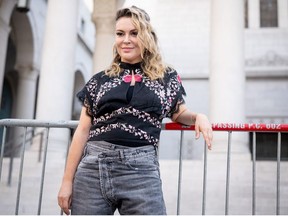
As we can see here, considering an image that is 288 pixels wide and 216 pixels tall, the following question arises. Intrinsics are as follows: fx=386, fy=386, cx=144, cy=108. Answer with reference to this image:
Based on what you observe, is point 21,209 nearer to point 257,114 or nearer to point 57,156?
Result: point 57,156

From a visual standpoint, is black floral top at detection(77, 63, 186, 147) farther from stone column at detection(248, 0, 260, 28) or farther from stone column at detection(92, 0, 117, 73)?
stone column at detection(248, 0, 260, 28)

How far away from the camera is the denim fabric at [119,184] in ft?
7.58

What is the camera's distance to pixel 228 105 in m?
11.1

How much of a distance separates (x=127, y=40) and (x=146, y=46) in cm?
13

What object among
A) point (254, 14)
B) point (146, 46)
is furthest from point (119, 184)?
point (254, 14)

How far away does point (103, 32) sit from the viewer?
17281 millimetres

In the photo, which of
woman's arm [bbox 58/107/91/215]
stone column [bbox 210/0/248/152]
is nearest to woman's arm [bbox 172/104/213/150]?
woman's arm [bbox 58/107/91/215]

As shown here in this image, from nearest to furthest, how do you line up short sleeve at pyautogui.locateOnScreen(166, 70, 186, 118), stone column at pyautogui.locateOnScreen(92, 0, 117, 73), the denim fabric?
the denim fabric → short sleeve at pyautogui.locateOnScreen(166, 70, 186, 118) → stone column at pyautogui.locateOnScreen(92, 0, 117, 73)

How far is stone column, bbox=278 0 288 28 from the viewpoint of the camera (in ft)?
66.6

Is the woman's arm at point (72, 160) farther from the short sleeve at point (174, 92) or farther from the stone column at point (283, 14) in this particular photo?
the stone column at point (283, 14)

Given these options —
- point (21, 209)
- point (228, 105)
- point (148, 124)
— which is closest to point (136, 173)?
point (148, 124)

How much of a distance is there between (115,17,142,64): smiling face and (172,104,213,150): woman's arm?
51 cm

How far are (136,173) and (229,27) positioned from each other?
994cm

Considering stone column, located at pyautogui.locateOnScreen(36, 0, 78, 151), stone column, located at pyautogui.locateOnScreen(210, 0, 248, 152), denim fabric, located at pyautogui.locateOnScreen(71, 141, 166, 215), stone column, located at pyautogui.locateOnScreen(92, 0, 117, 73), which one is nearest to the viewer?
denim fabric, located at pyautogui.locateOnScreen(71, 141, 166, 215)
